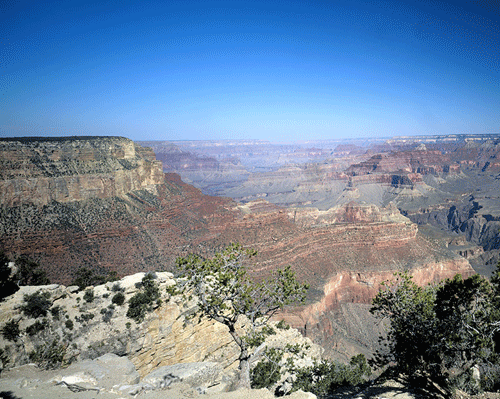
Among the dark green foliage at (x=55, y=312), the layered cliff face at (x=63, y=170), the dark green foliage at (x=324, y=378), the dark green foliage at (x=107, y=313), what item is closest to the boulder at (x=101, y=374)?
the dark green foliage at (x=107, y=313)

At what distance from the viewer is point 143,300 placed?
19.5 meters

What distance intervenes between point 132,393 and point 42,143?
4915cm

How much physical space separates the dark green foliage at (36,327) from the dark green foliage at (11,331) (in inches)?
19.2

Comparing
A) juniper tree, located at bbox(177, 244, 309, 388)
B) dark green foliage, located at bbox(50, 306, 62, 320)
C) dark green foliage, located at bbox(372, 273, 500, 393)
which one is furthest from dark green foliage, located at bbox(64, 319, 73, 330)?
dark green foliage, located at bbox(372, 273, 500, 393)

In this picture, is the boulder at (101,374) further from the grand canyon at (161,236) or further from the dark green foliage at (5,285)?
the grand canyon at (161,236)

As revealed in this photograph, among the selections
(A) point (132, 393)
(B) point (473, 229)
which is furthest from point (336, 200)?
(A) point (132, 393)

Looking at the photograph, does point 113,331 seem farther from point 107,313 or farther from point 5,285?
point 5,285

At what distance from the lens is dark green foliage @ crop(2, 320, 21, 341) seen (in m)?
15.5

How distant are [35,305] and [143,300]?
6280 millimetres

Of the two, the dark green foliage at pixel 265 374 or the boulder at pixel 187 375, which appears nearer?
the boulder at pixel 187 375

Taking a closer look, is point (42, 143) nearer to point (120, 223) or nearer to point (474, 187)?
point (120, 223)

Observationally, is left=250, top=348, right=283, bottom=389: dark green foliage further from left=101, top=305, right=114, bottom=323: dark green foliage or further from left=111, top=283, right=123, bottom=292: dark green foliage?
left=111, top=283, right=123, bottom=292: dark green foliage

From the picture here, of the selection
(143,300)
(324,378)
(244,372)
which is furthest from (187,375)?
(324,378)

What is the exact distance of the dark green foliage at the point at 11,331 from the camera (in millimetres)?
15531
